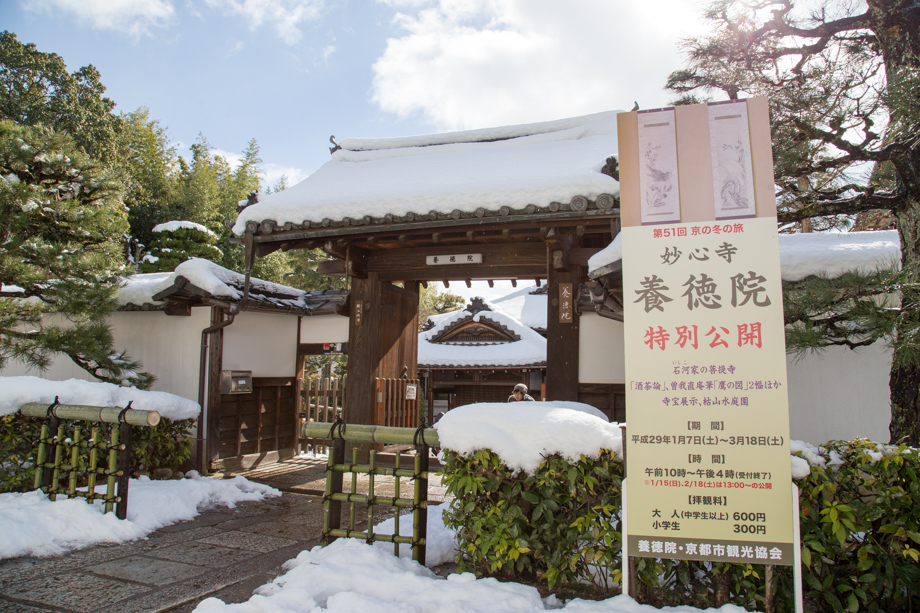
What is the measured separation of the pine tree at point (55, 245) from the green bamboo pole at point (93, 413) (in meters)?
1.20

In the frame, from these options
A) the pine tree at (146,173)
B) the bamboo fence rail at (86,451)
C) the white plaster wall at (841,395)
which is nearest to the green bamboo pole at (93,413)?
the bamboo fence rail at (86,451)

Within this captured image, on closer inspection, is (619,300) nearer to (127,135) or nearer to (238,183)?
(238,183)

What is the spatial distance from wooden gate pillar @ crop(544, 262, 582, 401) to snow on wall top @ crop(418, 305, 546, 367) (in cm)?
728

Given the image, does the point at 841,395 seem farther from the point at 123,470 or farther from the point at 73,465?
the point at 73,465

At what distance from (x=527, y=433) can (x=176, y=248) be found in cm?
1753

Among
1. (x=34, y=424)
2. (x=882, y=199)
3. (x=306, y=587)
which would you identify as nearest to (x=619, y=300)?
(x=882, y=199)

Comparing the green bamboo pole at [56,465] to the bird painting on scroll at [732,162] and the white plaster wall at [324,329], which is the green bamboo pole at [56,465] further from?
the bird painting on scroll at [732,162]

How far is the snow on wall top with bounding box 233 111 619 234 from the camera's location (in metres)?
6.14

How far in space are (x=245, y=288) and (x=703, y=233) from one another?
21.4 ft

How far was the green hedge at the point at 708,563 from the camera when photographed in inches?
110

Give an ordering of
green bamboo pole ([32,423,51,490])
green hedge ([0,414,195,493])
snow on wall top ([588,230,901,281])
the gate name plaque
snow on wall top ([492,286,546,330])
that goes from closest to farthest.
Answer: snow on wall top ([588,230,901,281]), green bamboo pole ([32,423,51,490]), green hedge ([0,414,195,493]), the gate name plaque, snow on wall top ([492,286,546,330])

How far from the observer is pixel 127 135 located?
22266mm

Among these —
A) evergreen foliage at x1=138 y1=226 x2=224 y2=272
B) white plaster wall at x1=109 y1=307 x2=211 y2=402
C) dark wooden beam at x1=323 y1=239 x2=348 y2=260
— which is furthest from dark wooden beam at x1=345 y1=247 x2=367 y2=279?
evergreen foliage at x1=138 y1=226 x2=224 y2=272

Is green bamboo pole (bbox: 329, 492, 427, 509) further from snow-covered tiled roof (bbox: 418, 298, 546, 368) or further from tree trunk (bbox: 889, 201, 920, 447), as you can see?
snow-covered tiled roof (bbox: 418, 298, 546, 368)
